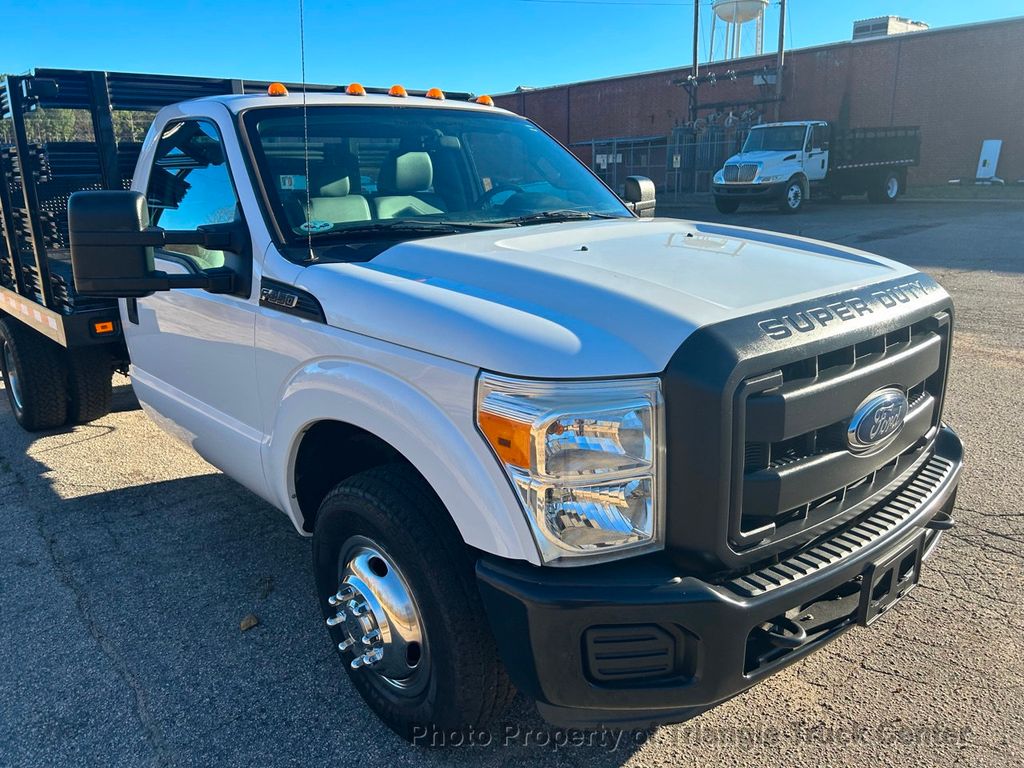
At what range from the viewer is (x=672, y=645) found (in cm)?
203

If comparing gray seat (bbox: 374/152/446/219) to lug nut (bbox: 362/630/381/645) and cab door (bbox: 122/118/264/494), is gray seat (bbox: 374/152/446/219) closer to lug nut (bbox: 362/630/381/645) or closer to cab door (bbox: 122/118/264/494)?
cab door (bbox: 122/118/264/494)

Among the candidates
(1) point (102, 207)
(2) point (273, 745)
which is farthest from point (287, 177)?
(2) point (273, 745)

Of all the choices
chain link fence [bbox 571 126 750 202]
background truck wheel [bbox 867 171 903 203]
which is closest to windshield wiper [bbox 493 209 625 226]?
background truck wheel [bbox 867 171 903 203]

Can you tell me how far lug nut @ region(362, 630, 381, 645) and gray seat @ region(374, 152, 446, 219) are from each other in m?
1.57

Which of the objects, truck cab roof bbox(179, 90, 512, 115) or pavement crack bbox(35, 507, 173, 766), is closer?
pavement crack bbox(35, 507, 173, 766)

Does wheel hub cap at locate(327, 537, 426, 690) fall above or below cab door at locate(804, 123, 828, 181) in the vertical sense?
below

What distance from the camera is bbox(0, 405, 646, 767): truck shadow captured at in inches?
103

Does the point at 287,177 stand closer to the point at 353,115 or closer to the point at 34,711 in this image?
the point at 353,115

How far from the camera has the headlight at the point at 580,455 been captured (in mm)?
1966

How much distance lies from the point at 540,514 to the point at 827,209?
24484mm

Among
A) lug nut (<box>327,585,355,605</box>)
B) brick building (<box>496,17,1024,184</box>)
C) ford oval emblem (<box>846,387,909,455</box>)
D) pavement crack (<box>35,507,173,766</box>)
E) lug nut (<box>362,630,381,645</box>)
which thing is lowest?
pavement crack (<box>35,507,173,766</box>)

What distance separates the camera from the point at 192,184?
3.52 m

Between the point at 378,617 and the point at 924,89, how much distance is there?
35305 mm

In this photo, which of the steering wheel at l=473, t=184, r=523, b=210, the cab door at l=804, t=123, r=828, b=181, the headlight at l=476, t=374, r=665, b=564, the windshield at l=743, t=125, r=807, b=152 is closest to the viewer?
the headlight at l=476, t=374, r=665, b=564
